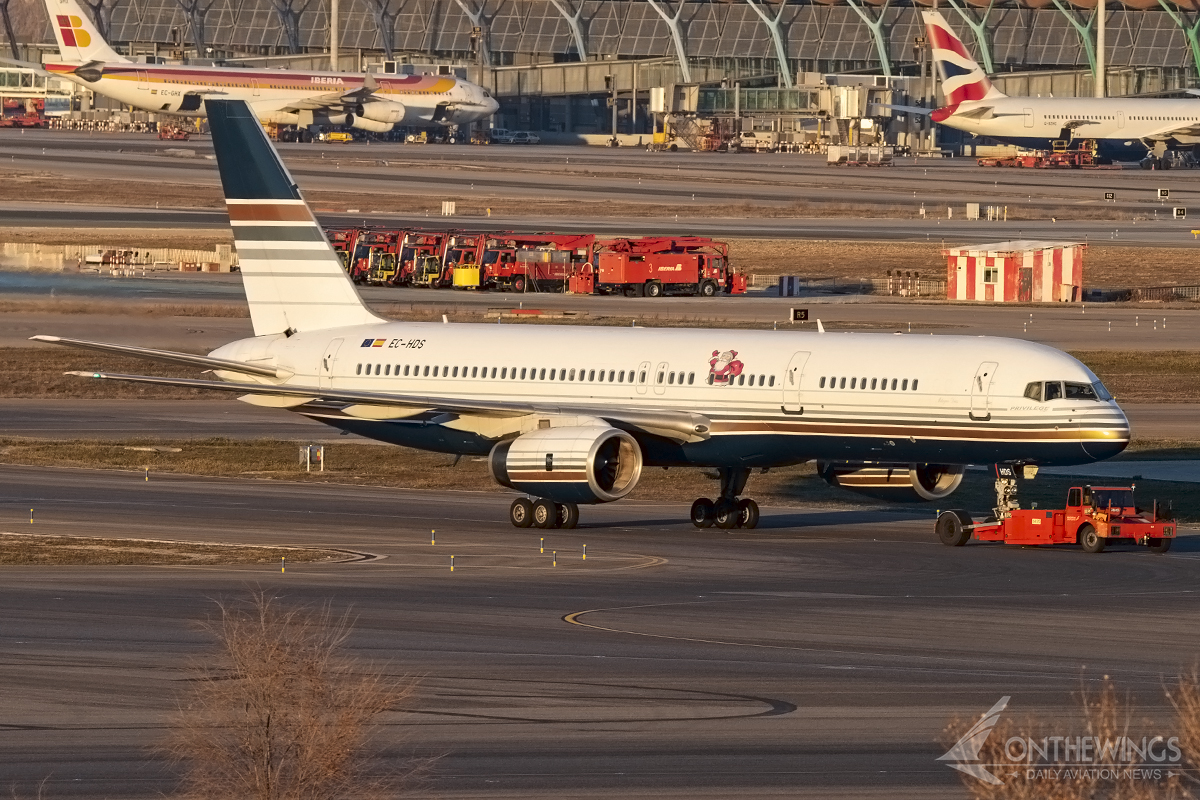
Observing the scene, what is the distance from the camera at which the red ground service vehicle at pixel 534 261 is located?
10400cm

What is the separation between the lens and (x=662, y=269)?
102375 millimetres

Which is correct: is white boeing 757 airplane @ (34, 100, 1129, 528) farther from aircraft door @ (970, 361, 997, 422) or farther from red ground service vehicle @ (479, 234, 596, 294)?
red ground service vehicle @ (479, 234, 596, 294)

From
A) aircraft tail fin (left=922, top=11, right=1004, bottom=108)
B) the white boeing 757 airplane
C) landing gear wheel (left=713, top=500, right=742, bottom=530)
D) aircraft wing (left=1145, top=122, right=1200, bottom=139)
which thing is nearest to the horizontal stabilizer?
the white boeing 757 airplane

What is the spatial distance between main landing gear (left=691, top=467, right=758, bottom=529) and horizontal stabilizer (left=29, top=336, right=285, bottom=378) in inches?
466

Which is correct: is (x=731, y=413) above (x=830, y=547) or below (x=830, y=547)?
above

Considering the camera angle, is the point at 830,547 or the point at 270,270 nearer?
the point at 830,547

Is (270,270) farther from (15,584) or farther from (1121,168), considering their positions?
(1121,168)

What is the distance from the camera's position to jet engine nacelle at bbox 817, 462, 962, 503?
1839 inches

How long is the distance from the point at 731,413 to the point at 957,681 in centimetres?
1694

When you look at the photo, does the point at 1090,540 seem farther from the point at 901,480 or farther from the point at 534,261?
the point at 534,261

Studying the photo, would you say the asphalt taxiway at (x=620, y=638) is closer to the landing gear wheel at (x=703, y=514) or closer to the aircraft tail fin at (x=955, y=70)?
the landing gear wheel at (x=703, y=514)

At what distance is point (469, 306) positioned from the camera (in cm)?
9438

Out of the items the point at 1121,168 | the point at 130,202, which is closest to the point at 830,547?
the point at 130,202

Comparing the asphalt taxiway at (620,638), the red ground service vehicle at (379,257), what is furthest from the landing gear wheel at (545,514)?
the red ground service vehicle at (379,257)
